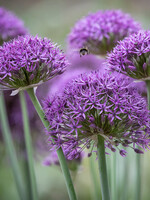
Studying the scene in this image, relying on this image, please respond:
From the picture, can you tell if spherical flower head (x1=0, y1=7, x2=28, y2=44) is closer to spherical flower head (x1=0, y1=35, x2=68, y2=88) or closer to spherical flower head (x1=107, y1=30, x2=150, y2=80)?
spherical flower head (x1=0, y1=35, x2=68, y2=88)

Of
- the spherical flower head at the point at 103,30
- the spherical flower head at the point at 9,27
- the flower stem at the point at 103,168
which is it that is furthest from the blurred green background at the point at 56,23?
the flower stem at the point at 103,168

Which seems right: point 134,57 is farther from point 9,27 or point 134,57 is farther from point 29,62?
point 9,27

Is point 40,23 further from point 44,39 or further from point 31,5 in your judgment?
point 44,39

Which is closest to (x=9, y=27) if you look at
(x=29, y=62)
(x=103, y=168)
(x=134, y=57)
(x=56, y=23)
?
(x=29, y=62)

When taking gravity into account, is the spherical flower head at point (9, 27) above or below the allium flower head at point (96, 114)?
above

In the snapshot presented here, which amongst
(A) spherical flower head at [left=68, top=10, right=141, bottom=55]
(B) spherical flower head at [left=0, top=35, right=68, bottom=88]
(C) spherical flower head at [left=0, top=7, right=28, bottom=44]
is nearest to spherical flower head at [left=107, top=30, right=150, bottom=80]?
(B) spherical flower head at [left=0, top=35, right=68, bottom=88]

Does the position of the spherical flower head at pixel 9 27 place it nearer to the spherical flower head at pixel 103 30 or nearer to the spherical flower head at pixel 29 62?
the spherical flower head at pixel 103 30
